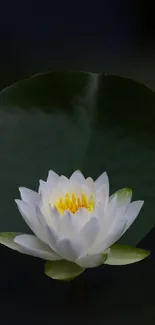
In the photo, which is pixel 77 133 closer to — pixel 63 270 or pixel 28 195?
pixel 28 195

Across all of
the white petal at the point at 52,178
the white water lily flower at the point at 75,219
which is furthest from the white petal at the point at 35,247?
the white petal at the point at 52,178

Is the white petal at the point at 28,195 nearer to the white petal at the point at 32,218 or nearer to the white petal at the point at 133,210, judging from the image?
the white petal at the point at 32,218

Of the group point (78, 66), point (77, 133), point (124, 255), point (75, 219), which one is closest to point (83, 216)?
point (75, 219)

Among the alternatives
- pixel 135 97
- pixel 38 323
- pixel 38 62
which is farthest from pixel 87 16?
pixel 38 323

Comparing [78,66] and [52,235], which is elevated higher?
[78,66]

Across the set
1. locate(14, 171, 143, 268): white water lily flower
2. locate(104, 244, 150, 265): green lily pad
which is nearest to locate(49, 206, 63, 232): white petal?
locate(14, 171, 143, 268): white water lily flower

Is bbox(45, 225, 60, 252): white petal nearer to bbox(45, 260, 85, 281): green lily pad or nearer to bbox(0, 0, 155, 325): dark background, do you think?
bbox(45, 260, 85, 281): green lily pad
